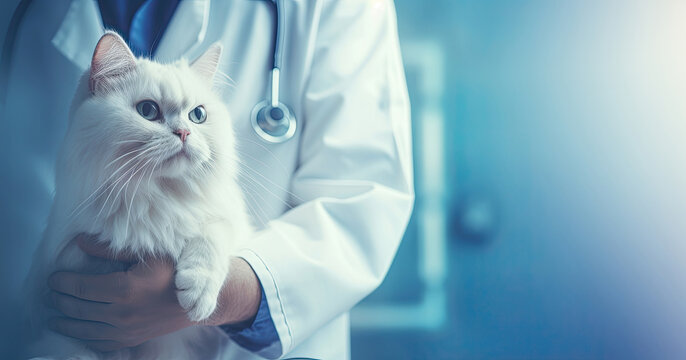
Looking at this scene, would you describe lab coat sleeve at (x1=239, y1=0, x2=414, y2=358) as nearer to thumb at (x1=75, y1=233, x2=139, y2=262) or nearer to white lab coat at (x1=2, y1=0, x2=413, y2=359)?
white lab coat at (x1=2, y1=0, x2=413, y2=359)

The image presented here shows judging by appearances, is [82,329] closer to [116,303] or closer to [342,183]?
[116,303]

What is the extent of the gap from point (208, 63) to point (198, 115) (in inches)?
3.5

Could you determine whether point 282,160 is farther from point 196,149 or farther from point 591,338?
point 591,338

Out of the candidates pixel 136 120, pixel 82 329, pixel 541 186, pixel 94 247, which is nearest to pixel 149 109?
pixel 136 120

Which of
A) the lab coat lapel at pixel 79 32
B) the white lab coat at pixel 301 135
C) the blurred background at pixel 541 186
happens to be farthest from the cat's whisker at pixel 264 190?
the blurred background at pixel 541 186

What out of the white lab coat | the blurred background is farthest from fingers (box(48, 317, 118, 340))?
the blurred background

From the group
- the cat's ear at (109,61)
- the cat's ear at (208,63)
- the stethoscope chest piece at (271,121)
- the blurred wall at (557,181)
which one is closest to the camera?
the cat's ear at (109,61)

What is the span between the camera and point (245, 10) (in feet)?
2.22

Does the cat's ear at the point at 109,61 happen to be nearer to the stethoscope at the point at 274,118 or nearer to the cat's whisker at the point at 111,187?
the cat's whisker at the point at 111,187

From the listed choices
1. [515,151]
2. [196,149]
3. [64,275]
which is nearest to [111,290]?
[64,275]

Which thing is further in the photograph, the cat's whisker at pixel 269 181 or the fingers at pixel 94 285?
the cat's whisker at pixel 269 181

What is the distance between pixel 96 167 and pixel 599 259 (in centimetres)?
103

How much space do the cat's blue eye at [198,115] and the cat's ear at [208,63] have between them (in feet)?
0.21

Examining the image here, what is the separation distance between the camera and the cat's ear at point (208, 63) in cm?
49
